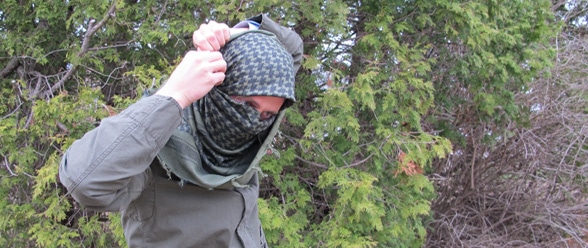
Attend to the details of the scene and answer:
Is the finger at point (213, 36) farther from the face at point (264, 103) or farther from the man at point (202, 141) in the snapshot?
the face at point (264, 103)

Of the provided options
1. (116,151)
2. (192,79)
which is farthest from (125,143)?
(192,79)

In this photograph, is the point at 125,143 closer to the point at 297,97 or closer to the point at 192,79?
the point at 192,79

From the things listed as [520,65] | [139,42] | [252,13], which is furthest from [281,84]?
[520,65]

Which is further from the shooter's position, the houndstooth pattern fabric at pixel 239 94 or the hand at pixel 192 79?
the houndstooth pattern fabric at pixel 239 94

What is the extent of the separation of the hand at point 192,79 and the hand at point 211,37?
0.39 ft

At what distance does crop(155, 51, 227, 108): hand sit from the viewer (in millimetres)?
1167

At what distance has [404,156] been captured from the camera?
3.41m

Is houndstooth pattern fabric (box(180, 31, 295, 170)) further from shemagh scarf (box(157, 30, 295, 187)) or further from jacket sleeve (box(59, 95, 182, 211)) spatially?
jacket sleeve (box(59, 95, 182, 211))

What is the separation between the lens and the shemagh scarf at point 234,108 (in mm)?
1360

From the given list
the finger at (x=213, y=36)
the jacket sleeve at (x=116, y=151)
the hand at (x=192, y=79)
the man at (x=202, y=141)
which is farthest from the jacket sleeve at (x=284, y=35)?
the jacket sleeve at (x=116, y=151)

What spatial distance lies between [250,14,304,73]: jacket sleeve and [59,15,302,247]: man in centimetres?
8

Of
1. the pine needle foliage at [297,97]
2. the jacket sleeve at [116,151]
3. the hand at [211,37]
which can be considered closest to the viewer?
the jacket sleeve at [116,151]

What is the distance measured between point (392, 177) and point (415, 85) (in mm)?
760

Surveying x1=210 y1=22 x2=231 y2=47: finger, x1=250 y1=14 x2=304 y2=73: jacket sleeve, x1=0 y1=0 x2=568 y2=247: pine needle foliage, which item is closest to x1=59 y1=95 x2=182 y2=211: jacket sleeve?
x1=210 y1=22 x2=231 y2=47: finger
